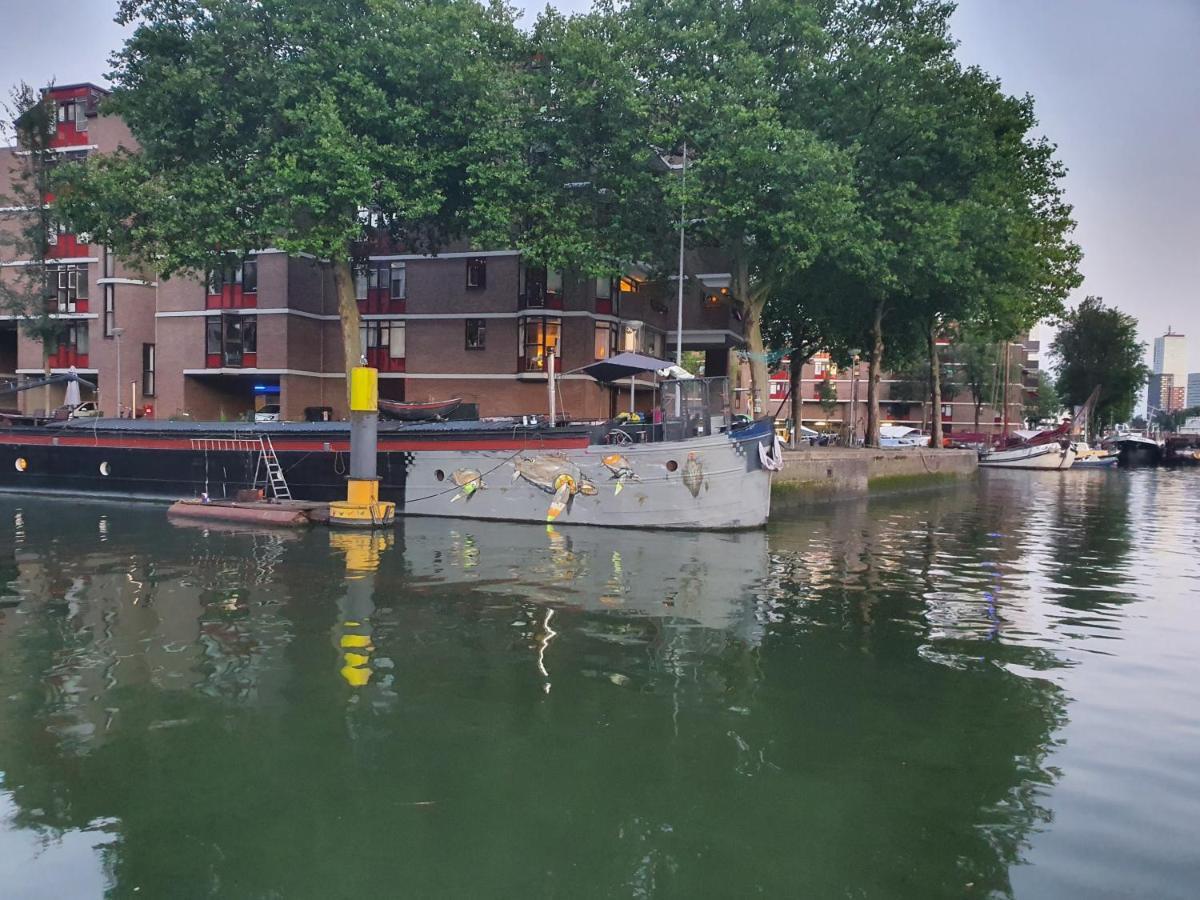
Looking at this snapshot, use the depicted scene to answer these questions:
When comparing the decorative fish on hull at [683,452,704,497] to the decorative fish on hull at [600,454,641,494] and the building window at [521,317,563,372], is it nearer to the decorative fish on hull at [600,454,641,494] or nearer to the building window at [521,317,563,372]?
the decorative fish on hull at [600,454,641,494]

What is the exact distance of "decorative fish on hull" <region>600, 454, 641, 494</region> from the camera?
25.0 metres

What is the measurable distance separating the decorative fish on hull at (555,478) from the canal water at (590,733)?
7.67 m

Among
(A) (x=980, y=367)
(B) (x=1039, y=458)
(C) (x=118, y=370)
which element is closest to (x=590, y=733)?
(C) (x=118, y=370)

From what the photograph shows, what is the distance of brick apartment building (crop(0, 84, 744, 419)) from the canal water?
26638mm

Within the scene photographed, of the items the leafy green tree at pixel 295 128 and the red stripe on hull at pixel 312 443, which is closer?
the red stripe on hull at pixel 312 443

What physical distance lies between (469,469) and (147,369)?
104 ft

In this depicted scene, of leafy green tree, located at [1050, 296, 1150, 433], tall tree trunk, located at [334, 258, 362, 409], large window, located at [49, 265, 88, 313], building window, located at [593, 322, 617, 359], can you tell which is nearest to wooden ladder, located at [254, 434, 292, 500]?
tall tree trunk, located at [334, 258, 362, 409]

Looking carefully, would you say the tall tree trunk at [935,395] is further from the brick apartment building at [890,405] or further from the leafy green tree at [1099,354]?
the brick apartment building at [890,405]

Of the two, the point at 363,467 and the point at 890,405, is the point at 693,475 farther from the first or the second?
the point at 890,405

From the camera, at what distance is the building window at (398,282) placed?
151 feet

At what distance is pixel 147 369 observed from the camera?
5025cm

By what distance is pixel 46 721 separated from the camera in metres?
8.98

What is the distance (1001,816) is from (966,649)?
5.34 m

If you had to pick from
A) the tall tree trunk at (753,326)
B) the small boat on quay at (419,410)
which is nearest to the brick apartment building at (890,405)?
the tall tree trunk at (753,326)
